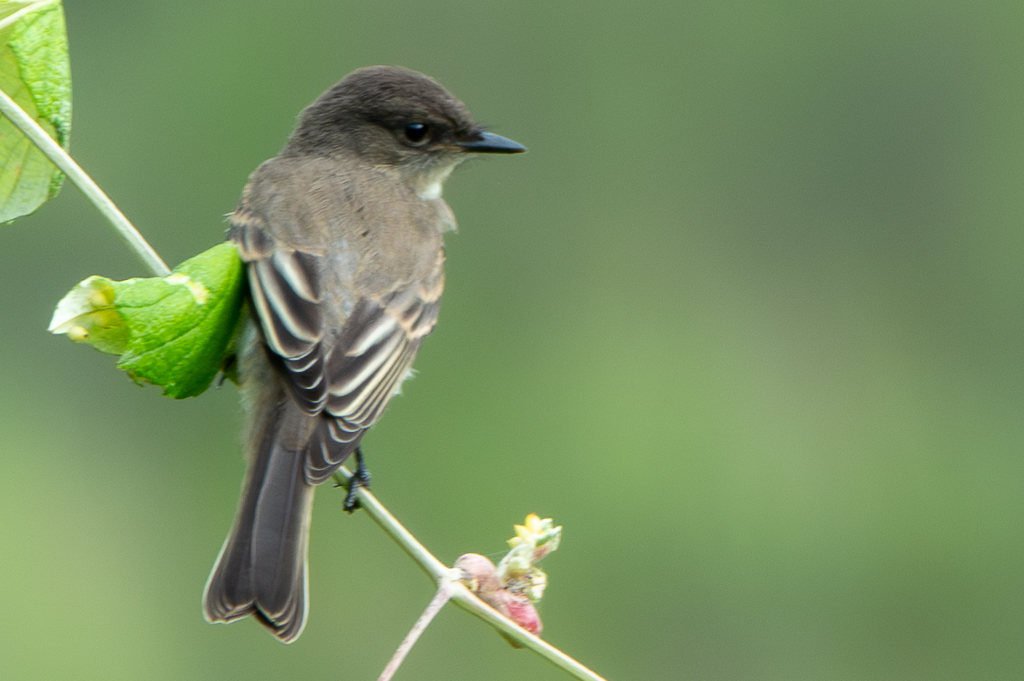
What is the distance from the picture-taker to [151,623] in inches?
336

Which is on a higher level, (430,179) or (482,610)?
(430,179)

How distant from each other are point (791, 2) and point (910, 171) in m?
1.97

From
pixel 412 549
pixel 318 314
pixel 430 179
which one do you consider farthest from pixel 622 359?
pixel 412 549

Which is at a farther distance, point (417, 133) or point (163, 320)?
point (417, 133)

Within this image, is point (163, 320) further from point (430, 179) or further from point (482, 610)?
point (430, 179)

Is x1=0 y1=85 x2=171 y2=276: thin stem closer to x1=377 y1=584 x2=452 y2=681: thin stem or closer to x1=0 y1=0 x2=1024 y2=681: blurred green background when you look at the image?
x1=377 y1=584 x2=452 y2=681: thin stem

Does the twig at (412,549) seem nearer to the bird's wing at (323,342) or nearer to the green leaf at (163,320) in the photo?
the green leaf at (163,320)

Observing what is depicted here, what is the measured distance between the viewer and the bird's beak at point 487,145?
205 inches

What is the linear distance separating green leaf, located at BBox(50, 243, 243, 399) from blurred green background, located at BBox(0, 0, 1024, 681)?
4.87m

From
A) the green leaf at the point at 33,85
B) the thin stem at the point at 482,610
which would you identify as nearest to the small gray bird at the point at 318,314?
the thin stem at the point at 482,610

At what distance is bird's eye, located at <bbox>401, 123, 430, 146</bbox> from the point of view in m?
5.25

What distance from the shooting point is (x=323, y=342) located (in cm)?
392

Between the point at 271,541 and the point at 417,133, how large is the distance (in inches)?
82.1

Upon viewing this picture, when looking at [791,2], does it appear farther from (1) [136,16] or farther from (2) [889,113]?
(1) [136,16]
